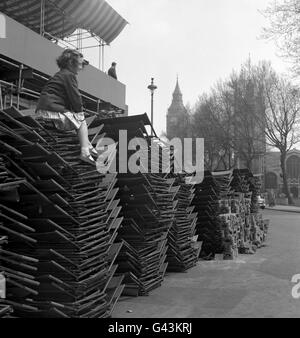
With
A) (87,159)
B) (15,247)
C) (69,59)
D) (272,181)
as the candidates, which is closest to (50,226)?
(15,247)

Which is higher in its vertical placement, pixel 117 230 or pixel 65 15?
pixel 65 15

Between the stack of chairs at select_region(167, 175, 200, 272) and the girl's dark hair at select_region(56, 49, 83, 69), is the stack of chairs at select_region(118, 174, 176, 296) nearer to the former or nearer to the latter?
the stack of chairs at select_region(167, 175, 200, 272)

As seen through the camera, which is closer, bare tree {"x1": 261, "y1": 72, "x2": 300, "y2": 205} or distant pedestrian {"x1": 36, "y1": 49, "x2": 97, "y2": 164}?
distant pedestrian {"x1": 36, "y1": 49, "x2": 97, "y2": 164}

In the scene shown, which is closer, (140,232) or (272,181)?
(140,232)

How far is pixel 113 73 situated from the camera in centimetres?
2030

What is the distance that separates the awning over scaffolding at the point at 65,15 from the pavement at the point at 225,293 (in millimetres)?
13289

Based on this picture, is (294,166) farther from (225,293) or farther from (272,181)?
(225,293)

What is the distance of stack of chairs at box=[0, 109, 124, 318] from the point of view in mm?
5070

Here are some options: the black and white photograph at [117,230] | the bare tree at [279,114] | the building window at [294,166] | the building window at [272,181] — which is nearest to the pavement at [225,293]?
the black and white photograph at [117,230]

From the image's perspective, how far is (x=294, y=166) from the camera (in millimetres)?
85500

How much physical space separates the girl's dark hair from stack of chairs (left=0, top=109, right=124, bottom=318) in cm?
106

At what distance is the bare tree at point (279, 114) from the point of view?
140ft

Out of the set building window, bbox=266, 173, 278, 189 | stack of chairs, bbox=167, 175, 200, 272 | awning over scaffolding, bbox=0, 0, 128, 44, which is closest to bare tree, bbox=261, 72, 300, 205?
awning over scaffolding, bbox=0, 0, 128, 44

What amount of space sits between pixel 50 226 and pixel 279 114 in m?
42.6
